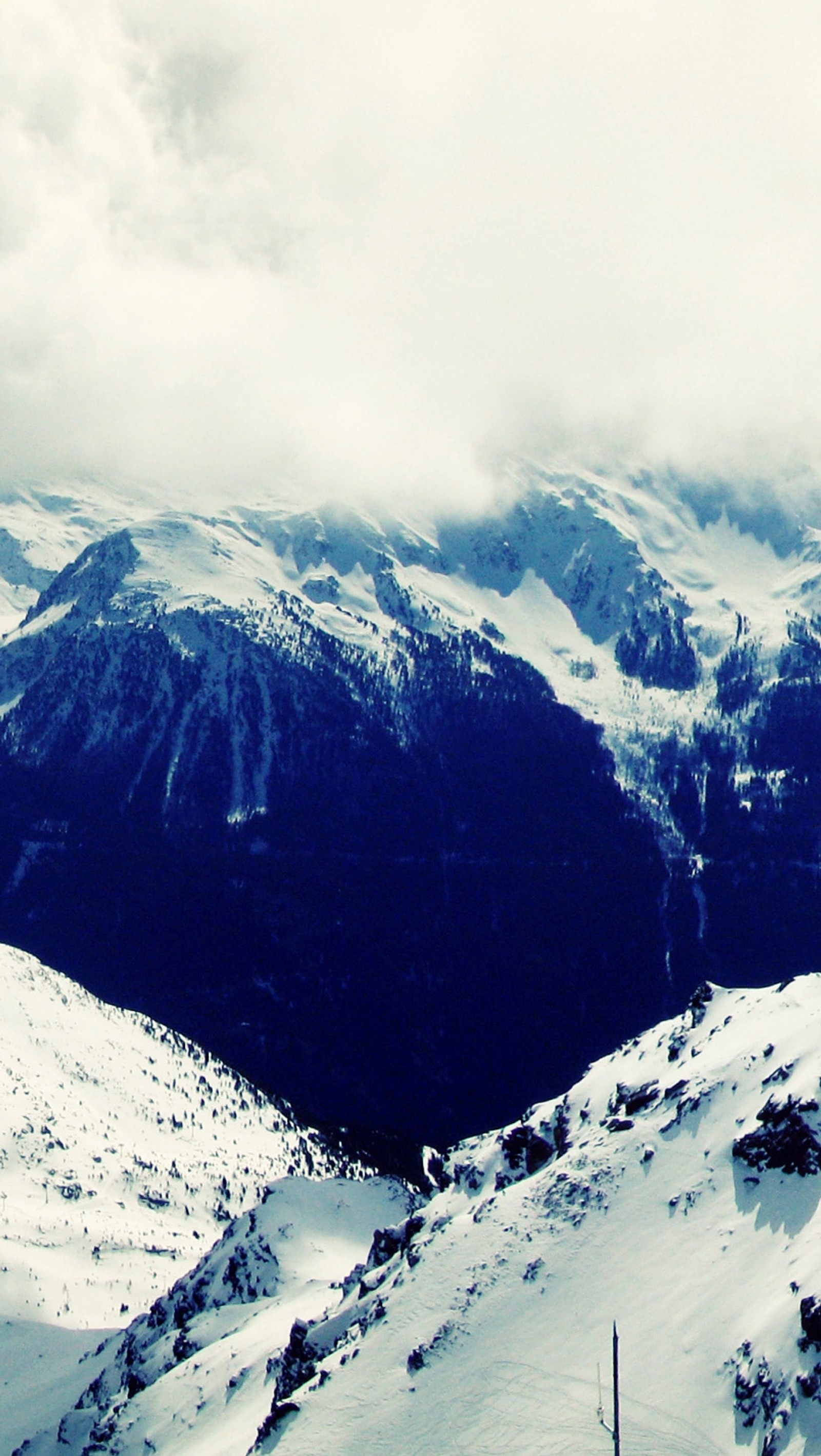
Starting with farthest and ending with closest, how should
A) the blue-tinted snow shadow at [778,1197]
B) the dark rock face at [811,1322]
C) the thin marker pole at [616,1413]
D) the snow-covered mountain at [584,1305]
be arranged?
the blue-tinted snow shadow at [778,1197], the snow-covered mountain at [584,1305], the dark rock face at [811,1322], the thin marker pole at [616,1413]

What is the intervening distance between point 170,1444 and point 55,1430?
3916 centimetres

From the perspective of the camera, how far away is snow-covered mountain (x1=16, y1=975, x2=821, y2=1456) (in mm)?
127188

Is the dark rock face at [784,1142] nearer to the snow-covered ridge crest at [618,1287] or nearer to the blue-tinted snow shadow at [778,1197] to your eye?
the snow-covered ridge crest at [618,1287]

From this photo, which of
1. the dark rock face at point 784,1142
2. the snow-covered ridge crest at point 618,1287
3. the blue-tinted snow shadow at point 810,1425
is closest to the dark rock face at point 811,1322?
the snow-covered ridge crest at point 618,1287

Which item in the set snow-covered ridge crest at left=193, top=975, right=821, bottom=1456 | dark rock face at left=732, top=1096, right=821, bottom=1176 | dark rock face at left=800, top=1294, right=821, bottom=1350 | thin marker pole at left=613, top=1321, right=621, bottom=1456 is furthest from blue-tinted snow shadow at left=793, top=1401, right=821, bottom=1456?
dark rock face at left=732, top=1096, right=821, bottom=1176

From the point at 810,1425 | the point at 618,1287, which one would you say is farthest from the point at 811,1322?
the point at 618,1287

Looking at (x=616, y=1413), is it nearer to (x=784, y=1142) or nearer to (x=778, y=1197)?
(x=778, y=1197)

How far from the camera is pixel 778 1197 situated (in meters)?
144

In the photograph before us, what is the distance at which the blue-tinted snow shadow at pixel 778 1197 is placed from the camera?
5502 inches

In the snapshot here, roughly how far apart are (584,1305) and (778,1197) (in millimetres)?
25386

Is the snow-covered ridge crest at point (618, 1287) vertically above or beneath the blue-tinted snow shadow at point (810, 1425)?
above

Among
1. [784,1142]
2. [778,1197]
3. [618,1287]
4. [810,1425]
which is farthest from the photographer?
[784,1142]

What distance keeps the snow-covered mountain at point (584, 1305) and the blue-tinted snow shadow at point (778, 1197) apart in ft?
0.84

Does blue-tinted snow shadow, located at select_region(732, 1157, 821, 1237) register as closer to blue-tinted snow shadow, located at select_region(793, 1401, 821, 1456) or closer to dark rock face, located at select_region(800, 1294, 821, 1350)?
dark rock face, located at select_region(800, 1294, 821, 1350)
